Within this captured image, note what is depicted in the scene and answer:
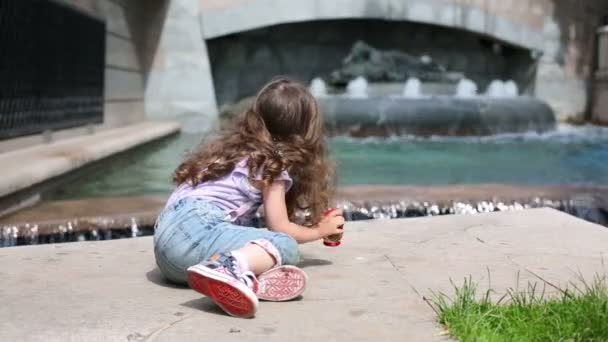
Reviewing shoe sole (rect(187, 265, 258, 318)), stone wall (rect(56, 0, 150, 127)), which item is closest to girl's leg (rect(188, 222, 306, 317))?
shoe sole (rect(187, 265, 258, 318))

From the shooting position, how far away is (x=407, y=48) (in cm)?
1427

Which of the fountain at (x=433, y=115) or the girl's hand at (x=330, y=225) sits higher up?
the fountain at (x=433, y=115)

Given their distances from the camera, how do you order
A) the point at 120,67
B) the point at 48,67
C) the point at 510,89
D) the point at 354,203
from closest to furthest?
the point at 354,203, the point at 48,67, the point at 120,67, the point at 510,89

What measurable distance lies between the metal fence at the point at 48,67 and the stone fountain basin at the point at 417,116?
3128mm

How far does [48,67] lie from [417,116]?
4.93 metres

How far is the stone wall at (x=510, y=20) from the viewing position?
38.2 ft

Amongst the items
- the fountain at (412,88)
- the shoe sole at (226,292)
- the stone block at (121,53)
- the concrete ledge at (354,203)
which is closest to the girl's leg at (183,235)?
the shoe sole at (226,292)

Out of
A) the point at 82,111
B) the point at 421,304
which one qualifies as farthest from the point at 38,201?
the point at 82,111

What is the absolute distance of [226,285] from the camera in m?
1.84

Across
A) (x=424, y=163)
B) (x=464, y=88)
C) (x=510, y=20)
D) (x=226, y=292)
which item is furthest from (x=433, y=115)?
(x=226, y=292)

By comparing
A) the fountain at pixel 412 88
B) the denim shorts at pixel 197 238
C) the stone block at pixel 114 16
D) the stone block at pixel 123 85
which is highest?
the stone block at pixel 114 16

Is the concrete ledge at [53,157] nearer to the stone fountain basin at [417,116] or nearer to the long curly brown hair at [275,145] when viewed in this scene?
the long curly brown hair at [275,145]

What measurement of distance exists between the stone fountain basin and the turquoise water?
20 cm

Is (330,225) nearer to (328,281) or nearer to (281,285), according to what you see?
(328,281)
